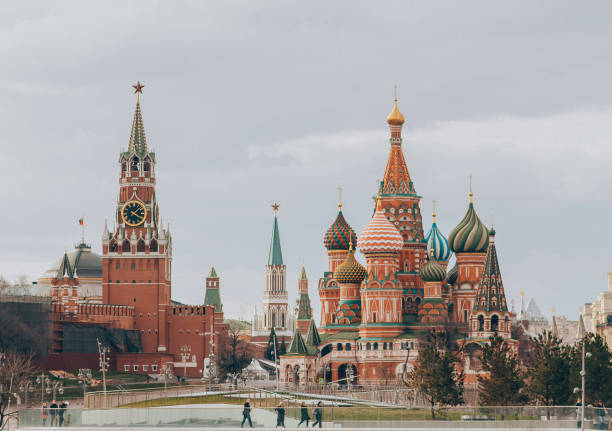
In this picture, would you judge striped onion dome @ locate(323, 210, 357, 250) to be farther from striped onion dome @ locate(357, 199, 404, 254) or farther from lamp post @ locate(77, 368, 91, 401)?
lamp post @ locate(77, 368, 91, 401)

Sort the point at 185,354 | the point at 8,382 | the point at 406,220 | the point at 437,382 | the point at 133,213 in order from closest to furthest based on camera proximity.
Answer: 1. the point at 437,382
2. the point at 8,382
3. the point at 406,220
4. the point at 185,354
5. the point at 133,213

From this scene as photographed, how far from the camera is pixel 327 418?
7225 centimetres

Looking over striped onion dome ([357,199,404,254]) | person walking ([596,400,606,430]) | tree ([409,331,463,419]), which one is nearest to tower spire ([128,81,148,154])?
striped onion dome ([357,199,404,254])

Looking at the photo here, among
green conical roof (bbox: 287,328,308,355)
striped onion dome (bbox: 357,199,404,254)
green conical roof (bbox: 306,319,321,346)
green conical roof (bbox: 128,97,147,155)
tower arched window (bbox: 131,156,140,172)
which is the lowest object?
green conical roof (bbox: 287,328,308,355)

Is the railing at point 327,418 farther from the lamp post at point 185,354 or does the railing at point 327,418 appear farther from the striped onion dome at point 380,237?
the lamp post at point 185,354

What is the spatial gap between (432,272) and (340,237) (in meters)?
17.6

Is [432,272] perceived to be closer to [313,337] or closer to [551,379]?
[313,337]

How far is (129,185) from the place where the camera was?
582 feet

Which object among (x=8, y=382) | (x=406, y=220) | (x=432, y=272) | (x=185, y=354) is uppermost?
(x=406, y=220)

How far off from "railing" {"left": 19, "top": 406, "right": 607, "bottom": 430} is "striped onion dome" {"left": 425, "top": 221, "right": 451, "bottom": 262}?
77316mm

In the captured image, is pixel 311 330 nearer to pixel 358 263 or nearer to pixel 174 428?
pixel 358 263

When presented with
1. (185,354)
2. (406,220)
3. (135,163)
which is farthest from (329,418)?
(135,163)

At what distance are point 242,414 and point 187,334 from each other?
330ft

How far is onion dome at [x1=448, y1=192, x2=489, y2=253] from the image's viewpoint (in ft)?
469
